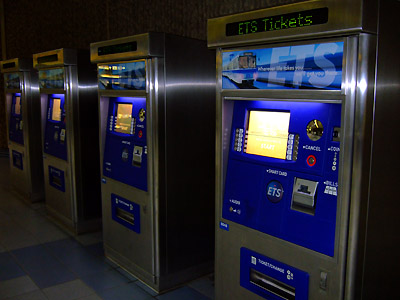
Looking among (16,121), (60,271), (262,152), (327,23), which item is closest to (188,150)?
(262,152)

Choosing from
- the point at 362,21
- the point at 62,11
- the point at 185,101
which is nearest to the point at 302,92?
the point at 362,21

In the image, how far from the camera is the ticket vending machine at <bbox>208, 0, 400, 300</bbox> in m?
1.83

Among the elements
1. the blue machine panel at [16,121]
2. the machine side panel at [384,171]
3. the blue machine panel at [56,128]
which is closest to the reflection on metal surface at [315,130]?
the machine side panel at [384,171]

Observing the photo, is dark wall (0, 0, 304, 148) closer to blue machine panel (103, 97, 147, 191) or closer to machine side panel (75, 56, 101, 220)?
machine side panel (75, 56, 101, 220)

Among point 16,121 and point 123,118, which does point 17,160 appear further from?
point 123,118

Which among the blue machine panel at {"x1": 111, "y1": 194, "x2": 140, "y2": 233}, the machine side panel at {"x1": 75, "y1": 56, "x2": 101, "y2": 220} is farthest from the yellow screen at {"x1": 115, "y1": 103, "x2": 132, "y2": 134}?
the machine side panel at {"x1": 75, "y1": 56, "x2": 101, "y2": 220}

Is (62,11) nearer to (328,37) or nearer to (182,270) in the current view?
(182,270)

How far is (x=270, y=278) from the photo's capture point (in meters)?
2.33

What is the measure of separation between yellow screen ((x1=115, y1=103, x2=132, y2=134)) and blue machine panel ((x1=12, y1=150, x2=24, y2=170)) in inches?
121

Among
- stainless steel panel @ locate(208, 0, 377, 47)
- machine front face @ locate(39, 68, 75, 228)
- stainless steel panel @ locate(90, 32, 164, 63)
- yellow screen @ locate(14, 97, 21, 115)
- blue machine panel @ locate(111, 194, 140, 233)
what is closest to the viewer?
stainless steel panel @ locate(208, 0, 377, 47)

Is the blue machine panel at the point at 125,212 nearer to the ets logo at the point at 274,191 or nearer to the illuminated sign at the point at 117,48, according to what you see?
the illuminated sign at the point at 117,48

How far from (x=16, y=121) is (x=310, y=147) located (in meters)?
5.26

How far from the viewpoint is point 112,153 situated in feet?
12.1

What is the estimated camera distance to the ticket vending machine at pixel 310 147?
1825 millimetres
